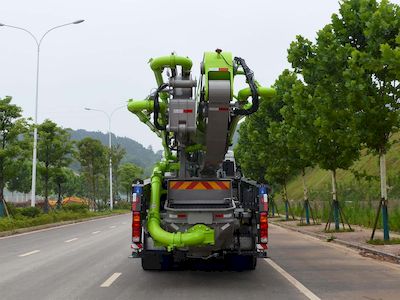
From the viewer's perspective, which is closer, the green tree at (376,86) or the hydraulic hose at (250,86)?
the hydraulic hose at (250,86)

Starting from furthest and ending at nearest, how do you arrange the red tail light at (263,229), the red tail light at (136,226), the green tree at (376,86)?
the green tree at (376,86)
the red tail light at (263,229)
the red tail light at (136,226)

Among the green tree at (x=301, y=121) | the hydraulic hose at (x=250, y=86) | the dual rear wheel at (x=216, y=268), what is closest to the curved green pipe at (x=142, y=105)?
the hydraulic hose at (x=250, y=86)

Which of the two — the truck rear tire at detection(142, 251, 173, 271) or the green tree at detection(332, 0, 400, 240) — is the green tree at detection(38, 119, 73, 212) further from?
the truck rear tire at detection(142, 251, 173, 271)

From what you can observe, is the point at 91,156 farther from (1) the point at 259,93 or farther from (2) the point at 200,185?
(1) the point at 259,93

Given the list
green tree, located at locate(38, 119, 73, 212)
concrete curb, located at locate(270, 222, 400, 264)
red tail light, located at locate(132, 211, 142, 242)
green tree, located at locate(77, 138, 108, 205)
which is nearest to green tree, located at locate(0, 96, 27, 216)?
green tree, located at locate(38, 119, 73, 212)

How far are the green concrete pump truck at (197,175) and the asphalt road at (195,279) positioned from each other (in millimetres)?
700

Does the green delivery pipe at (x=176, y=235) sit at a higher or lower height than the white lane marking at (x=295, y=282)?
higher

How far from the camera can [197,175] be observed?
1070 centimetres

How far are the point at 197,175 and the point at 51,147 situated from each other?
3832 cm

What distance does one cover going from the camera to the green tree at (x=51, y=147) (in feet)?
150

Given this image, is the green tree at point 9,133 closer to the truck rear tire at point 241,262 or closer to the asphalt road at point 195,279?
the asphalt road at point 195,279

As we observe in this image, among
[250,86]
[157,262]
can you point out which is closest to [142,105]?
[250,86]

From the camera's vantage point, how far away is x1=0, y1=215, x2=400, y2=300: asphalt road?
28.9 feet

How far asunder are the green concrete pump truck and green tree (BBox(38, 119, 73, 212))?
36.6 m
